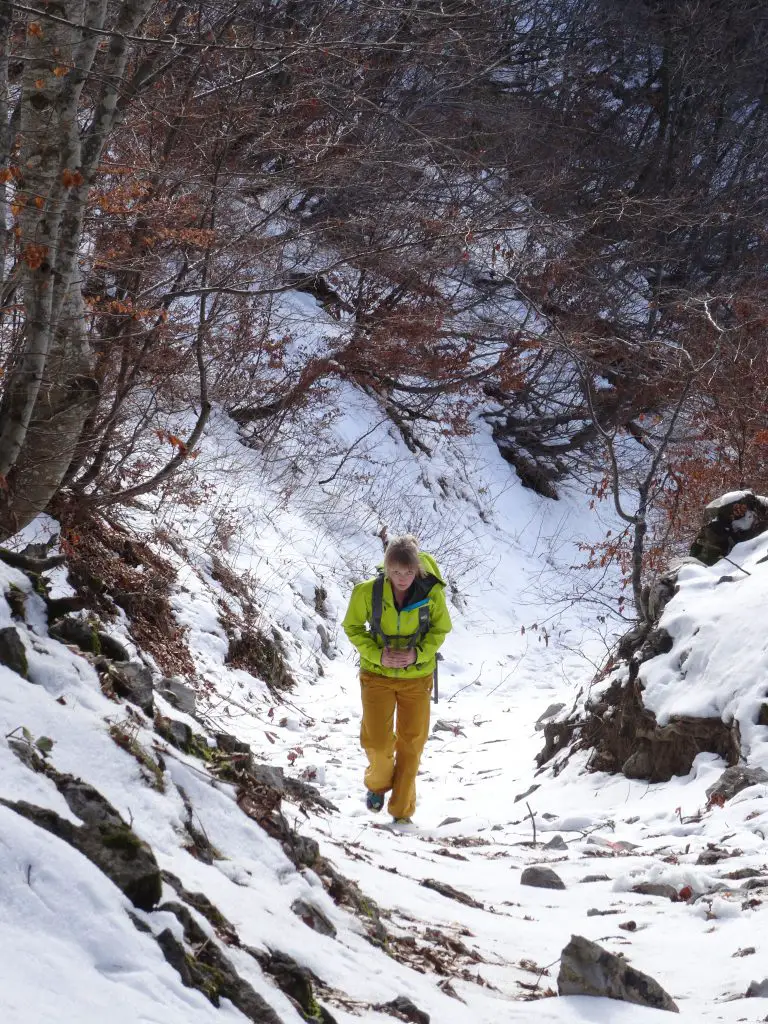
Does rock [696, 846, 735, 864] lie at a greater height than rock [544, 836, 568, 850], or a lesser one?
lesser

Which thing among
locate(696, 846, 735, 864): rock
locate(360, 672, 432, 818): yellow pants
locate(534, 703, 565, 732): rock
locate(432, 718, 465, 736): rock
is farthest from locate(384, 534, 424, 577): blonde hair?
locate(432, 718, 465, 736): rock

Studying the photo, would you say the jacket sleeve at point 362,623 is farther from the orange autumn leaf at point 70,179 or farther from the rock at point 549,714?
the rock at point 549,714

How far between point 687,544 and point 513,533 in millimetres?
4844

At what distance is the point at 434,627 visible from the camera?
18.7 feet

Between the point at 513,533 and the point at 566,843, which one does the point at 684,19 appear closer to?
the point at 513,533

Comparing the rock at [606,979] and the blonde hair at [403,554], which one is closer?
the rock at [606,979]

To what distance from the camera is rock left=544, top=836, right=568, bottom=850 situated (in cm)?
568

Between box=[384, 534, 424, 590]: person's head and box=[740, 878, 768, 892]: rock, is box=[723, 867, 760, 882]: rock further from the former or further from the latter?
box=[384, 534, 424, 590]: person's head

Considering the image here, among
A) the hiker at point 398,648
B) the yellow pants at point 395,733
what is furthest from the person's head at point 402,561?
the yellow pants at point 395,733

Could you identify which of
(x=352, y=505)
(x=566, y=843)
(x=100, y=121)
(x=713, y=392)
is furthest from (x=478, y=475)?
(x=100, y=121)

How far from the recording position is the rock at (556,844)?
5676mm

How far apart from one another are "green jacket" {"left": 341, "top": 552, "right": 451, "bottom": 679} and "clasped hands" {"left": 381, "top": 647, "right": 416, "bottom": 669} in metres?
0.05

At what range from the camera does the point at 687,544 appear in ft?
34.8

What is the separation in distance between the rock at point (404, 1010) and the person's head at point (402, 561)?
2.94m
